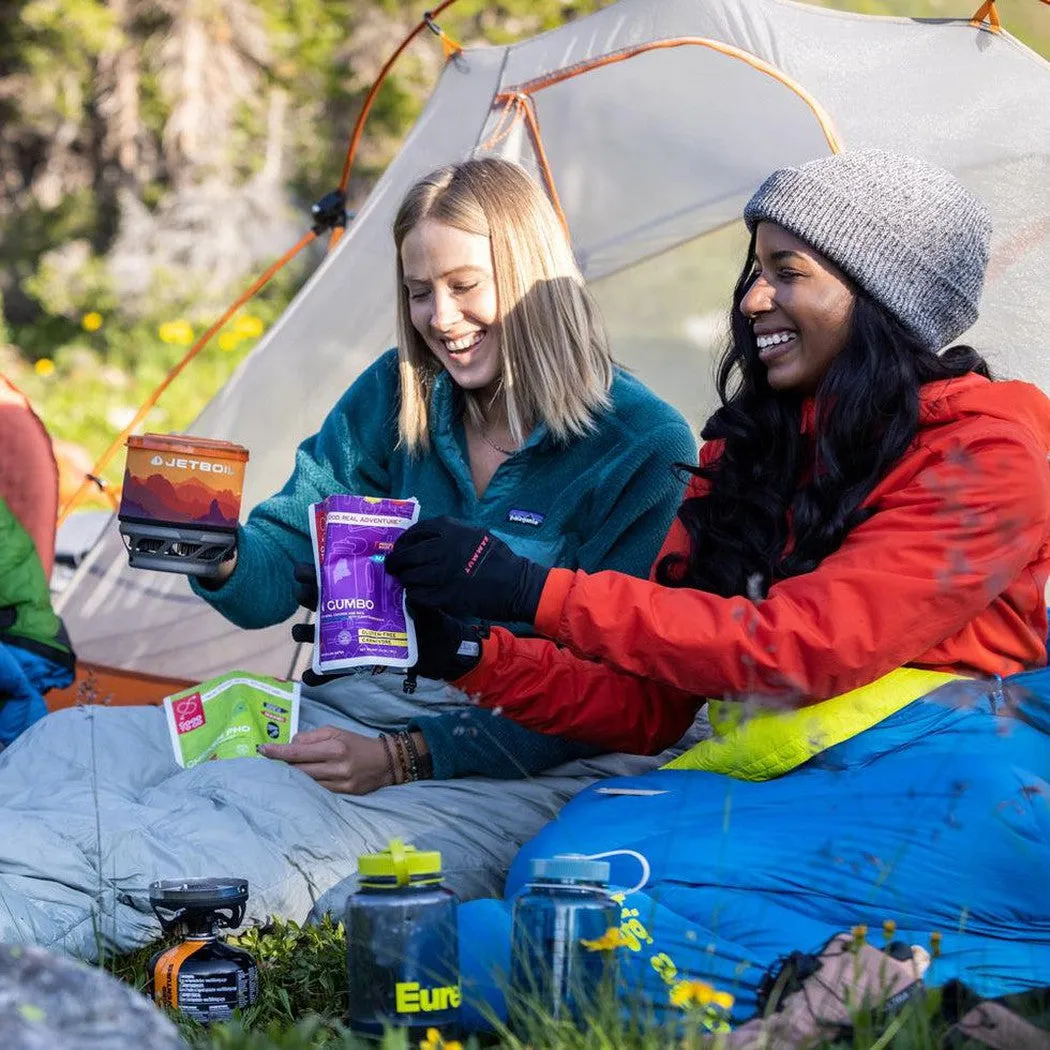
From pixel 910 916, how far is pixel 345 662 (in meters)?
0.92

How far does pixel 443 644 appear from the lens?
2592mm

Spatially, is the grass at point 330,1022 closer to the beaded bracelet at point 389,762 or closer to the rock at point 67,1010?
the rock at point 67,1010

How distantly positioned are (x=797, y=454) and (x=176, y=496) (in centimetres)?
104

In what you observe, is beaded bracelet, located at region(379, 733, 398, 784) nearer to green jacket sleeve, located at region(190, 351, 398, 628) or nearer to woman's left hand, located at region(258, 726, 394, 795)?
woman's left hand, located at region(258, 726, 394, 795)

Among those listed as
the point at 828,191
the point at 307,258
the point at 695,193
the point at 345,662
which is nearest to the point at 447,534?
the point at 345,662

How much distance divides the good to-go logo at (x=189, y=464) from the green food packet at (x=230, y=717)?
501mm

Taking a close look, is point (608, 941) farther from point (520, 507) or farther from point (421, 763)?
point (520, 507)

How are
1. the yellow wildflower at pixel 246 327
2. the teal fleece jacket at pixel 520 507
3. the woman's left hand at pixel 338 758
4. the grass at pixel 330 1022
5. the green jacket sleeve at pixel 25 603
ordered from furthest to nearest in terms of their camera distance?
the yellow wildflower at pixel 246 327 < the green jacket sleeve at pixel 25 603 < the teal fleece jacket at pixel 520 507 < the woman's left hand at pixel 338 758 < the grass at pixel 330 1022

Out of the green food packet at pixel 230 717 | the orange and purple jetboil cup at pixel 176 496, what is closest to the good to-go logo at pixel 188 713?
the green food packet at pixel 230 717

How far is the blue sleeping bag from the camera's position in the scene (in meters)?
2.13

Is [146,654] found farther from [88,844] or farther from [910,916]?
[910,916]

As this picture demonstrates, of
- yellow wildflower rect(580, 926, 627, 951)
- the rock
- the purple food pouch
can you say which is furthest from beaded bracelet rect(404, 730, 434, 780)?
the rock

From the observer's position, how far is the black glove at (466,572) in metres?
2.38

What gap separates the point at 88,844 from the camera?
256cm
